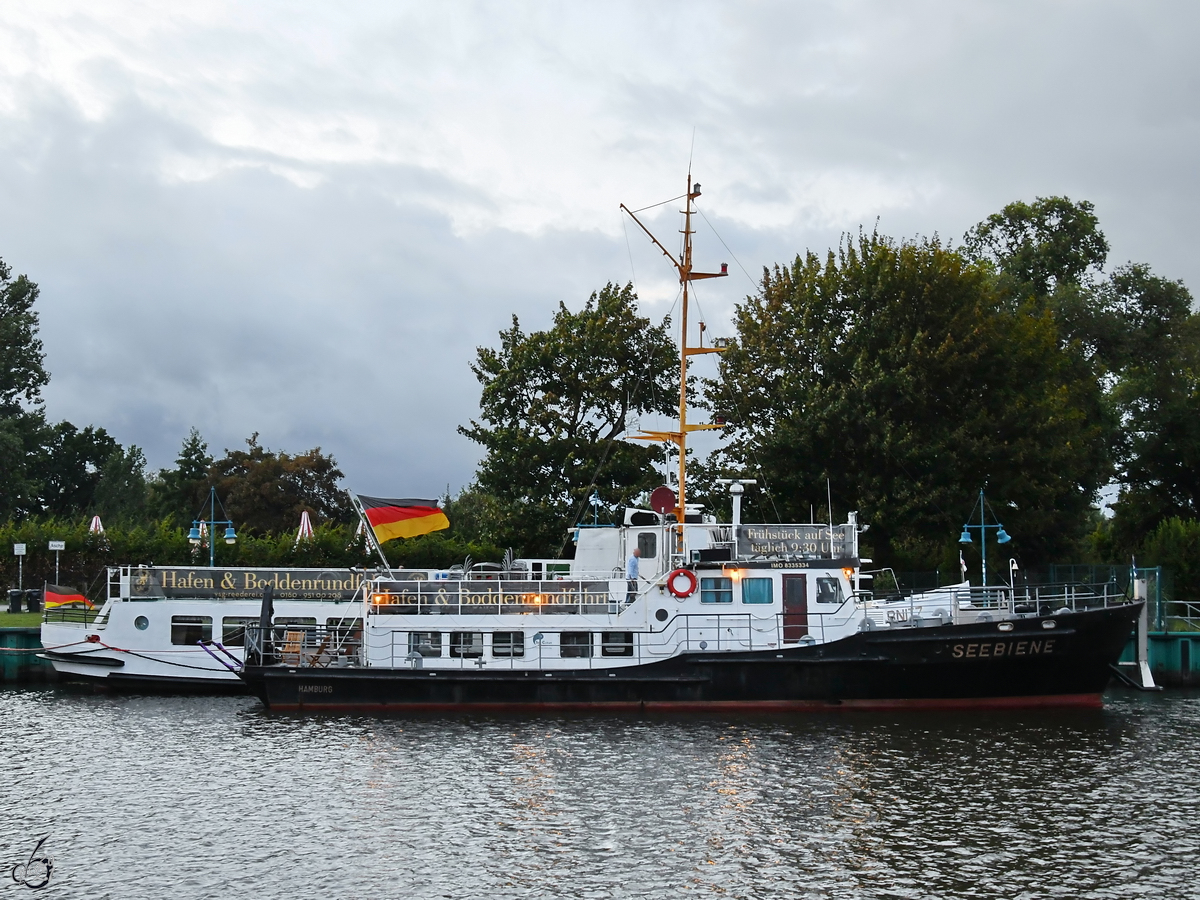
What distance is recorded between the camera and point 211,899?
50.9ft

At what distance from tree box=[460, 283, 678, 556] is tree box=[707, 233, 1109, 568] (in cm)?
368

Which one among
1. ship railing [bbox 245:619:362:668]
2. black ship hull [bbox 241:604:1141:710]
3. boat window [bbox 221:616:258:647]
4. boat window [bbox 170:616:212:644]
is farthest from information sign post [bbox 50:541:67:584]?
black ship hull [bbox 241:604:1141:710]

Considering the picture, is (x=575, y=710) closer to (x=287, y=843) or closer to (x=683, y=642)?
(x=683, y=642)

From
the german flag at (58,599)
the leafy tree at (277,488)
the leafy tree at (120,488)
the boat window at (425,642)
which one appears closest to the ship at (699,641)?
the boat window at (425,642)

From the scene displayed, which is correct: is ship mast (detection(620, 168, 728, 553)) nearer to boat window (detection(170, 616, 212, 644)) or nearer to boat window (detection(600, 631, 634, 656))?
boat window (detection(600, 631, 634, 656))

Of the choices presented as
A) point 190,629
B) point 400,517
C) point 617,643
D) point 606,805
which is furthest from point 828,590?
point 190,629

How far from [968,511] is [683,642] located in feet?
58.6

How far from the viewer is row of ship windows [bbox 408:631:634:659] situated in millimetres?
30644

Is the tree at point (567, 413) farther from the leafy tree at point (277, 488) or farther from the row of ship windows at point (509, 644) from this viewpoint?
the leafy tree at point (277, 488)

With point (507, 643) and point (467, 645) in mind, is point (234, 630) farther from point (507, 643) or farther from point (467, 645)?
point (507, 643)

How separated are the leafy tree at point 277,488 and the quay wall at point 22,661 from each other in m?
35.9

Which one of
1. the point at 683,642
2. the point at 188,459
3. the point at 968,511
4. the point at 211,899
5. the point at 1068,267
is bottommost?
the point at 211,899

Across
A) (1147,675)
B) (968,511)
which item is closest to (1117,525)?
(968,511)

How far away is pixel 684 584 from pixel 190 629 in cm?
1530
